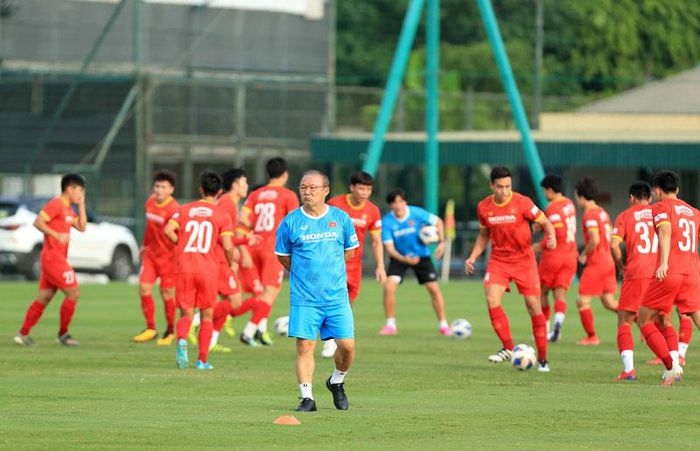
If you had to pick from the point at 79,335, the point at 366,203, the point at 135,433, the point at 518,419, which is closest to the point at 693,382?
the point at 518,419

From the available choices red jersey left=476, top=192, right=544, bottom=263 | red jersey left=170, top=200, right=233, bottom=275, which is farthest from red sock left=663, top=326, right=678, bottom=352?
red jersey left=170, top=200, right=233, bottom=275

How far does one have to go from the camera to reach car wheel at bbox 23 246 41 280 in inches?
1491

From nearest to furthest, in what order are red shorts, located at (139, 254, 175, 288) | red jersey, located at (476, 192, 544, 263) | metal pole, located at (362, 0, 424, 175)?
1. red jersey, located at (476, 192, 544, 263)
2. red shorts, located at (139, 254, 175, 288)
3. metal pole, located at (362, 0, 424, 175)

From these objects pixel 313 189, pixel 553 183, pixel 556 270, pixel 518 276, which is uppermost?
→ pixel 313 189

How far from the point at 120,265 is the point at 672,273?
2505 centimetres

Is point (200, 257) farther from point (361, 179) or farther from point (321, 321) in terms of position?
point (321, 321)

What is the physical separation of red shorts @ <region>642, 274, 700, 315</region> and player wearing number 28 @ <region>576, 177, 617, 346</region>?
4852 millimetres

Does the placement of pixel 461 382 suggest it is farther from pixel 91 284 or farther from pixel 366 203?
pixel 91 284

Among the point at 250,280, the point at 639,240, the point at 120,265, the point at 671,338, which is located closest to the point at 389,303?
the point at 250,280

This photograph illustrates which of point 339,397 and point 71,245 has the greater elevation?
point 339,397

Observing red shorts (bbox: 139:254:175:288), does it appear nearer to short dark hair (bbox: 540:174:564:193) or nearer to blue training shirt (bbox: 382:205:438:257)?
blue training shirt (bbox: 382:205:438:257)

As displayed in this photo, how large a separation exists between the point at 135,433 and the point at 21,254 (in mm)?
25661

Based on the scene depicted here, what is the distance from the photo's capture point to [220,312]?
20125 millimetres

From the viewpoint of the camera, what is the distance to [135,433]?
1260 cm
